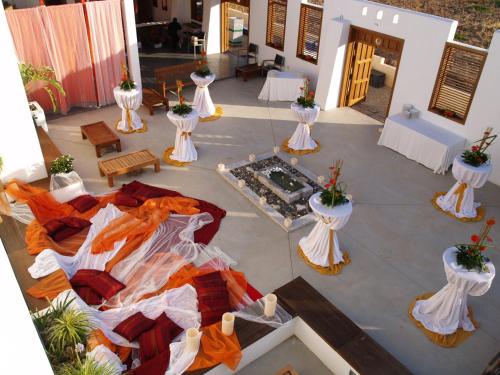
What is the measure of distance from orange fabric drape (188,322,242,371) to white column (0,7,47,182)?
5.51 m

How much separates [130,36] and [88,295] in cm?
825

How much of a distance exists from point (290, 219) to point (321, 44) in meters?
7.21

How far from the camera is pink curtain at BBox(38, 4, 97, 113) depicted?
11.5 metres

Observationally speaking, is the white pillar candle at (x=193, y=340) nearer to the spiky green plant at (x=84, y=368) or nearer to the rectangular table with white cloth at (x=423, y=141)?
the spiky green plant at (x=84, y=368)

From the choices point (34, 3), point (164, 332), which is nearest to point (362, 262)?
point (164, 332)

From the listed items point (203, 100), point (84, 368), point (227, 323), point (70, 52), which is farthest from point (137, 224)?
point (70, 52)

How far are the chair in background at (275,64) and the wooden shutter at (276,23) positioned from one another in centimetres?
39

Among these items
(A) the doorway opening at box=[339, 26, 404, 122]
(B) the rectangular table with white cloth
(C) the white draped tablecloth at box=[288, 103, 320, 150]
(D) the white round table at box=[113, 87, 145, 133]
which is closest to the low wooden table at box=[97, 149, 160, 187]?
(D) the white round table at box=[113, 87, 145, 133]

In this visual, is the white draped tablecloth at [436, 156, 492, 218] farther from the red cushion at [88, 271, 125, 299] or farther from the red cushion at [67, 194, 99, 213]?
the red cushion at [67, 194, 99, 213]

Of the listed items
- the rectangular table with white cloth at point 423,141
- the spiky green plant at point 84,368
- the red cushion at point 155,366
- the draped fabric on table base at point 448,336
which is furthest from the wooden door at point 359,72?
the spiky green plant at point 84,368

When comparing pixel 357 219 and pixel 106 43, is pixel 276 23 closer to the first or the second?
pixel 106 43

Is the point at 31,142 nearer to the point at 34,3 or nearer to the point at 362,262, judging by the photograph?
the point at 362,262

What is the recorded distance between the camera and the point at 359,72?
45.1 ft

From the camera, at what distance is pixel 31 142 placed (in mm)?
9133
